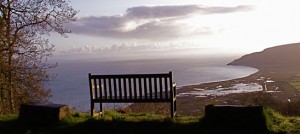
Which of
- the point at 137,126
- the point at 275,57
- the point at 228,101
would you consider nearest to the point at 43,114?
the point at 137,126

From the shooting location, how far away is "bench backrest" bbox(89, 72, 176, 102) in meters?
9.55

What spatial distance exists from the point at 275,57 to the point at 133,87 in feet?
552

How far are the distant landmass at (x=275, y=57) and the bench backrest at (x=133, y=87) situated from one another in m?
149

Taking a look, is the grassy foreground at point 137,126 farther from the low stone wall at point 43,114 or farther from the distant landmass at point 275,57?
the distant landmass at point 275,57

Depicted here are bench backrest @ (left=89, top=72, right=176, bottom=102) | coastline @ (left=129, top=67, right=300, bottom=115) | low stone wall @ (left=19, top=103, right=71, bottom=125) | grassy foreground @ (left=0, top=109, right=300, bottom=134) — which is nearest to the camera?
grassy foreground @ (left=0, top=109, right=300, bottom=134)

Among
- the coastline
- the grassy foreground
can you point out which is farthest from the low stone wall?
the coastline

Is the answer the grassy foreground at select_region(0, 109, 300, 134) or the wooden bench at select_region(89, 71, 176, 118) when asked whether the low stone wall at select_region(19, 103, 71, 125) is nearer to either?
the grassy foreground at select_region(0, 109, 300, 134)

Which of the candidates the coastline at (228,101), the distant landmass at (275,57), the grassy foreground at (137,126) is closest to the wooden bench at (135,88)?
the grassy foreground at (137,126)

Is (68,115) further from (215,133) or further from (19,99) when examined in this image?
(19,99)

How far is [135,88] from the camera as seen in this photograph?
379 inches

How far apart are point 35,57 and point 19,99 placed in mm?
2261

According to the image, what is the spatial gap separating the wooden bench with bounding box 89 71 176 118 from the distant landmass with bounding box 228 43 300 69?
14866 cm

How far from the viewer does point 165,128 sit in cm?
839

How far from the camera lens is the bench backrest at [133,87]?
31.3 feet
